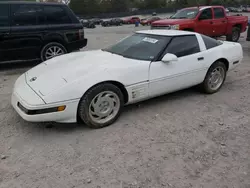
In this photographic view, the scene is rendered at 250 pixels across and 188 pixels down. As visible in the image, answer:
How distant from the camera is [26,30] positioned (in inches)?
235

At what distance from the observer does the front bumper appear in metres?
2.73

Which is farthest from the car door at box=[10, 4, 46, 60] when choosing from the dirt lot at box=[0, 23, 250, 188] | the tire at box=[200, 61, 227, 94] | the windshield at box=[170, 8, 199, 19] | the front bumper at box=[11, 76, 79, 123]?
the windshield at box=[170, 8, 199, 19]

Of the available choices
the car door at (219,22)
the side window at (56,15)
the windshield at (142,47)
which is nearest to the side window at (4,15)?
the side window at (56,15)

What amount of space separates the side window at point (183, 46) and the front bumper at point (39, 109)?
182cm

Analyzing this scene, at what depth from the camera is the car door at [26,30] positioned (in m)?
5.88

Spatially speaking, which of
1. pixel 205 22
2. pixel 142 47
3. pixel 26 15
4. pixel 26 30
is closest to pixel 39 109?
pixel 142 47

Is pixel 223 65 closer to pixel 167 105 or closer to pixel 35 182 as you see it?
pixel 167 105

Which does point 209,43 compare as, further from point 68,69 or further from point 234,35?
point 234,35

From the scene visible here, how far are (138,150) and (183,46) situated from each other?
2.09 metres

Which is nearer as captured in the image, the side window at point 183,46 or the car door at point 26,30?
the side window at point 183,46

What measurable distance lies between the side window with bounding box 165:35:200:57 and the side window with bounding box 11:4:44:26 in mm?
4055

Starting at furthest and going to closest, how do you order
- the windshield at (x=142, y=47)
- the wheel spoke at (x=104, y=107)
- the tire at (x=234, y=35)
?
the tire at (x=234, y=35) < the windshield at (x=142, y=47) < the wheel spoke at (x=104, y=107)

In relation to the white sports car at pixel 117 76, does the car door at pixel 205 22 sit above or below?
above

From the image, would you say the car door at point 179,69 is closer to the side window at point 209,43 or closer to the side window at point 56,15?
the side window at point 209,43
